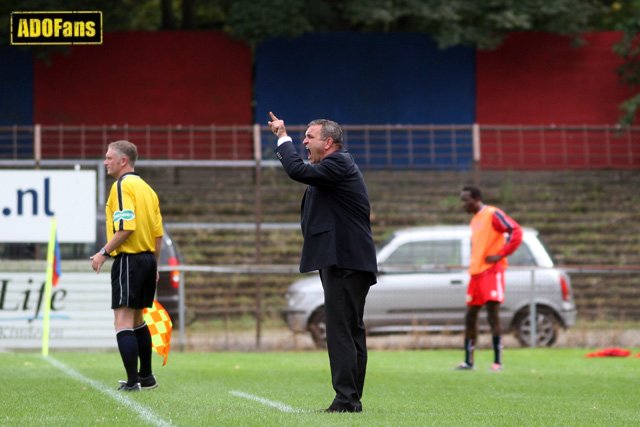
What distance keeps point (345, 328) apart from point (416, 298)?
10262mm

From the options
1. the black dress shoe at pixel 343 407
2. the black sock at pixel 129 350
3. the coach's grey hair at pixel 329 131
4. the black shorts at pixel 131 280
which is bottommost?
the black dress shoe at pixel 343 407

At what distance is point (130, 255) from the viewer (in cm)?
1147

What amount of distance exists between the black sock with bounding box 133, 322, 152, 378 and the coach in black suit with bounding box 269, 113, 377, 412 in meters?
2.28

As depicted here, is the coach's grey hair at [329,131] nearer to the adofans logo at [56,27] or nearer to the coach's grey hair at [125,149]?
the coach's grey hair at [125,149]

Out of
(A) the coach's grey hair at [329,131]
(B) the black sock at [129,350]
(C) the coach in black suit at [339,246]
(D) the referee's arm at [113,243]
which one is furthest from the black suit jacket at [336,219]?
(B) the black sock at [129,350]

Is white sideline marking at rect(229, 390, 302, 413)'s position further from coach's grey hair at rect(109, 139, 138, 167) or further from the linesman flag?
coach's grey hair at rect(109, 139, 138, 167)

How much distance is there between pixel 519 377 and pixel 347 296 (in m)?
4.96

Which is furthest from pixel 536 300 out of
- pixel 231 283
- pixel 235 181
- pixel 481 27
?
pixel 481 27

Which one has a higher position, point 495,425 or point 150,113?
point 150,113

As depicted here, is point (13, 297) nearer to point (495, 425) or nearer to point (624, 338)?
point (624, 338)

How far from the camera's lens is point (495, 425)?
29.8 feet

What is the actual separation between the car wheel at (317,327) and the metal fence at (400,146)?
7.08 meters

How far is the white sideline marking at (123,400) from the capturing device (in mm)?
9095

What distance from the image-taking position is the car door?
19.9m
